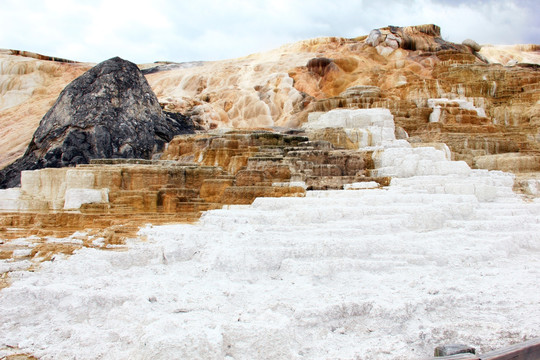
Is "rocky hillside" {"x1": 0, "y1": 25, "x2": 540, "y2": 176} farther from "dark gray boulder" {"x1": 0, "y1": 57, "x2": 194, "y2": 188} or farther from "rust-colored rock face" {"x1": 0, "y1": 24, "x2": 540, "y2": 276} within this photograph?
"dark gray boulder" {"x1": 0, "y1": 57, "x2": 194, "y2": 188}

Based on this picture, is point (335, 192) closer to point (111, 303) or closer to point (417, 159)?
point (417, 159)

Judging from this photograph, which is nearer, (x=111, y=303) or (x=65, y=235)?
(x=111, y=303)

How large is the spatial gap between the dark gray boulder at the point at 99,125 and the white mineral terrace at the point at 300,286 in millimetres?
8649

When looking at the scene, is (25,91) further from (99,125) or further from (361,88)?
(361,88)

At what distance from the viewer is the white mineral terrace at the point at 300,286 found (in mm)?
3281

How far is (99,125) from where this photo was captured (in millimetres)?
14219

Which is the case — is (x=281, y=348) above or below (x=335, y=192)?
below

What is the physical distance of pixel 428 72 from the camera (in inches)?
872

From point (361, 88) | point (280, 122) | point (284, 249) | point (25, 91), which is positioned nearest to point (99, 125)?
point (280, 122)

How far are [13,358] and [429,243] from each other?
441 cm

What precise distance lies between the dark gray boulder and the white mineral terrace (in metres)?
8.65

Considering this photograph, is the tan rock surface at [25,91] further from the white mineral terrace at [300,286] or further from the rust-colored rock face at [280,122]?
the white mineral terrace at [300,286]

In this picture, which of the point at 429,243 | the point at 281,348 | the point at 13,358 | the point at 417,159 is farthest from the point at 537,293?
the point at 417,159

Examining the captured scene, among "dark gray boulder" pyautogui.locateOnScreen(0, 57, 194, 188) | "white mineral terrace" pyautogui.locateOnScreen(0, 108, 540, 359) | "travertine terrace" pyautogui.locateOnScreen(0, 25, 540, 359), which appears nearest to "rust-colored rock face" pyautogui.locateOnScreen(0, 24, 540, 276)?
"travertine terrace" pyautogui.locateOnScreen(0, 25, 540, 359)
